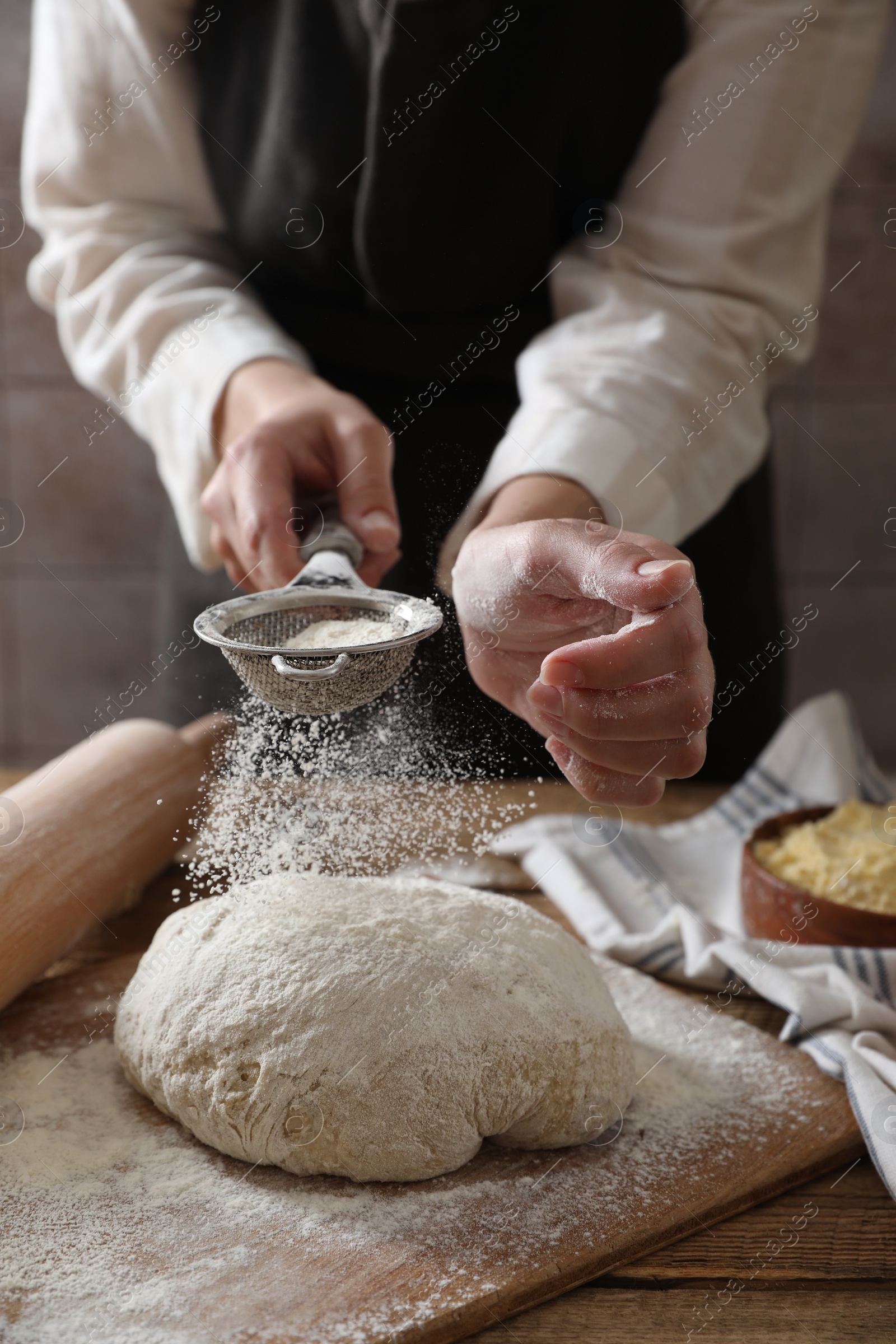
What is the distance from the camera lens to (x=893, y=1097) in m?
0.80

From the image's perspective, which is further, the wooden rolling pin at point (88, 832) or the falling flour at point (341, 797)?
the wooden rolling pin at point (88, 832)

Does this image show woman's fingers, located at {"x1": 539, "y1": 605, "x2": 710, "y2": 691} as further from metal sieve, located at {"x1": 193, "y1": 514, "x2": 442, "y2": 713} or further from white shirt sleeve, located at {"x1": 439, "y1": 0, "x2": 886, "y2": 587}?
white shirt sleeve, located at {"x1": 439, "y1": 0, "x2": 886, "y2": 587}

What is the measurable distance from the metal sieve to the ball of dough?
180mm

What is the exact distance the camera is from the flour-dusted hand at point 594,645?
2.05ft

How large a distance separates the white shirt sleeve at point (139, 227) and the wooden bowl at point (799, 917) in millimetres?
594

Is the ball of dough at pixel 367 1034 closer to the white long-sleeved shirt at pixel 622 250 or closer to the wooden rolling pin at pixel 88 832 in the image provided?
the wooden rolling pin at pixel 88 832

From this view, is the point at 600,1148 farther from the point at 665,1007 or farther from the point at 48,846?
the point at 48,846

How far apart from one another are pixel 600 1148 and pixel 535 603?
0.38 metres

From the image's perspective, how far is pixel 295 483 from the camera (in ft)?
2.90

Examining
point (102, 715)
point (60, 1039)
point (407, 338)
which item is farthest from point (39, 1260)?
point (407, 338)

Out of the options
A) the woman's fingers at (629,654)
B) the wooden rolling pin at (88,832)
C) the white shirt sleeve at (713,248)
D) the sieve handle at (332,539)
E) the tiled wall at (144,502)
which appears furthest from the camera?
the tiled wall at (144,502)

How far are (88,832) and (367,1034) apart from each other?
1.23 ft

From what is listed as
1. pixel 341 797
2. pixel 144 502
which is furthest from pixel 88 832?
pixel 144 502

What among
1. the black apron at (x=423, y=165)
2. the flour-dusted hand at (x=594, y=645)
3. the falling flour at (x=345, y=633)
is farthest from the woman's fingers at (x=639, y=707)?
the black apron at (x=423, y=165)
